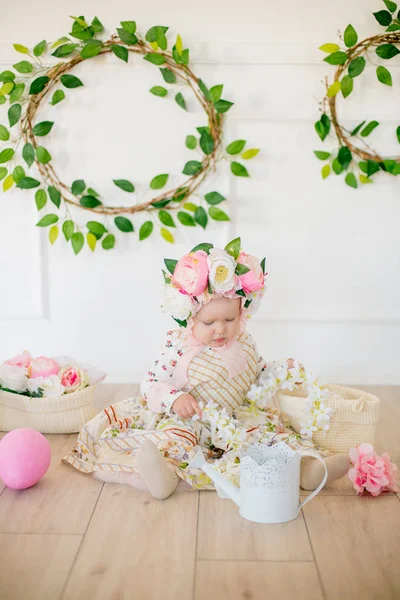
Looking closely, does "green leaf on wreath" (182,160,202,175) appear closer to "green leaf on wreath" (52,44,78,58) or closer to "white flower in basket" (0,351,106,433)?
"green leaf on wreath" (52,44,78,58)

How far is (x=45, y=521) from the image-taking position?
6.21ft

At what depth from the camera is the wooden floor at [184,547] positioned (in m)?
1.55

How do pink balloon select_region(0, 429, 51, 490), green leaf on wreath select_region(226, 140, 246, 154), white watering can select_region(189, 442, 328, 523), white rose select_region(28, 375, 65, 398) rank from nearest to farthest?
white watering can select_region(189, 442, 328, 523), pink balloon select_region(0, 429, 51, 490), white rose select_region(28, 375, 65, 398), green leaf on wreath select_region(226, 140, 246, 154)

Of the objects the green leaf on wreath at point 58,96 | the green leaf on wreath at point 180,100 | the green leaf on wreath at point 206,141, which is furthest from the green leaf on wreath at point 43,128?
the green leaf on wreath at point 206,141

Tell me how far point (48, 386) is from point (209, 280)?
74 centimetres

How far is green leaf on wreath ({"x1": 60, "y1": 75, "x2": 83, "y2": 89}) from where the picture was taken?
3.21 m

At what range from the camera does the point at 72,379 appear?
2619 mm

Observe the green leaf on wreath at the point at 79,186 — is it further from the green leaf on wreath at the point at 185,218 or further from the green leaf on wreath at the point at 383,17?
the green leaf on wreath at the point at 383,17

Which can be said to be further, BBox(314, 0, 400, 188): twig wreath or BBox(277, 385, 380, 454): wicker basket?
BBox(314, 0, 400, 188): twig wreath

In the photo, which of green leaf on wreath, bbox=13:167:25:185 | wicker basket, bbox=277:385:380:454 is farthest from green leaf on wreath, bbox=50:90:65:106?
wicker basket, bbox=277:385:380:454

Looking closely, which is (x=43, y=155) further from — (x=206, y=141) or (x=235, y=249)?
(x=235, y=249)

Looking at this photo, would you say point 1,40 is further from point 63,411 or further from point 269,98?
point 63,411

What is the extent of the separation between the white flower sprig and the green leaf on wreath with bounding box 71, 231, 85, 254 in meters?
1.29

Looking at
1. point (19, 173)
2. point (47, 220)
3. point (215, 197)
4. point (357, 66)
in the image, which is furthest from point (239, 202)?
point (19, 173)
